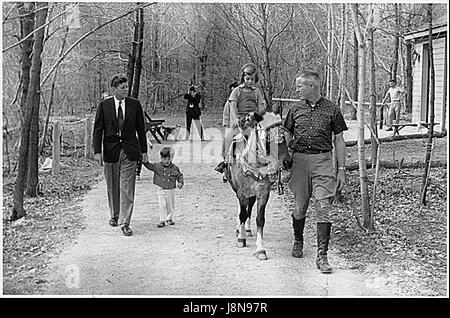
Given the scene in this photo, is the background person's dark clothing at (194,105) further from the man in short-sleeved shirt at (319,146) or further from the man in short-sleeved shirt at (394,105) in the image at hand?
the man in short-sleeved shirt at (394,105)

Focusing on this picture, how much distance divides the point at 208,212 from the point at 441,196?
9.85ft

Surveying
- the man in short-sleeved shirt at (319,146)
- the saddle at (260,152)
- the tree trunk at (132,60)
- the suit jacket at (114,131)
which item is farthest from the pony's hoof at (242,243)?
the tree trunk at (132,60)

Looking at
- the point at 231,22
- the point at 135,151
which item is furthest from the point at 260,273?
the point at 231,22

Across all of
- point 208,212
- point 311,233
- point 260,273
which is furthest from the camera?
point 208,212

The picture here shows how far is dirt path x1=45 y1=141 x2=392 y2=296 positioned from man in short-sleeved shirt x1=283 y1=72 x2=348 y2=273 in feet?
1.39

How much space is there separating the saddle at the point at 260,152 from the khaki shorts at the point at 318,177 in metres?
0.21

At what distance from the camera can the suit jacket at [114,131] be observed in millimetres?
6730

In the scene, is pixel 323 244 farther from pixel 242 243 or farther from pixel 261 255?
pixel 242 243

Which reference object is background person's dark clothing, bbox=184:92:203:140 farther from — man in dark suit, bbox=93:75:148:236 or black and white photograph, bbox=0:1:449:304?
man in dark suit, bbox=93:75:148:236

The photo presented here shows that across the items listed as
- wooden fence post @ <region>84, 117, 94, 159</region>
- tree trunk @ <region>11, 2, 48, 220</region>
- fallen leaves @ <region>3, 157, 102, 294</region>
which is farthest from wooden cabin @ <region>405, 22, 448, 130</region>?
tree trunk @ <region>11, 2, 48, 220</region>

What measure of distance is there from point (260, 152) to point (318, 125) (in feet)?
2.03

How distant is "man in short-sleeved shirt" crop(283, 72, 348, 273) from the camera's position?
18.0 ft
